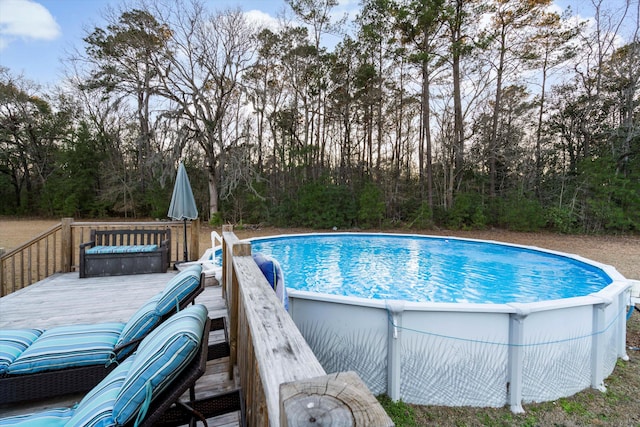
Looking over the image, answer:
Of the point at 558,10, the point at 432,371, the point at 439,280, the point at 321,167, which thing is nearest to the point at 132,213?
the point at 321,167

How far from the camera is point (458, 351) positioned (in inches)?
121

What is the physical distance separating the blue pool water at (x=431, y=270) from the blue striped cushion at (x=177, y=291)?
382 centimetres

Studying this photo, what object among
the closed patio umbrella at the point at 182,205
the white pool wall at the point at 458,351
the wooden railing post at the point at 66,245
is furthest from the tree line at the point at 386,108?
the white pool wall at the point at 458,351

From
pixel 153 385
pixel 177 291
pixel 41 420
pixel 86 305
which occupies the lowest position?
pixel 86 305

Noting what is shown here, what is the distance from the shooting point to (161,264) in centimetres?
529

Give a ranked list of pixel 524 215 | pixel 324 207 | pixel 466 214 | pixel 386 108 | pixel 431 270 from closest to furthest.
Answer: pixel 431 270
pixel 524 215
pixel 466 214
pixel 324 207
pixel 386 108

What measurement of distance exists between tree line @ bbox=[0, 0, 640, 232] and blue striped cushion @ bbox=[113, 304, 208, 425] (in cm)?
1195

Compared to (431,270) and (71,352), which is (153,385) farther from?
(431,270)

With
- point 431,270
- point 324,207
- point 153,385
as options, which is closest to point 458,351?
point 153,385

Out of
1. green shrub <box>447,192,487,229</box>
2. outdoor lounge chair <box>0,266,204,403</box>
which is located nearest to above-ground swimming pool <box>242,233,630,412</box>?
outdoor lounge chair <box>0,266,204,403</box>

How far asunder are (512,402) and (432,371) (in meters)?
0.83

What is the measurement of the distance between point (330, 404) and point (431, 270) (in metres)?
7.22

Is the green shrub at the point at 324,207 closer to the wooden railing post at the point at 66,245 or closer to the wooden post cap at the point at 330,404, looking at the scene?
the wooden railing post at the point at 66,245

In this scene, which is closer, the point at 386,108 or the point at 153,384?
the point at 153,384
